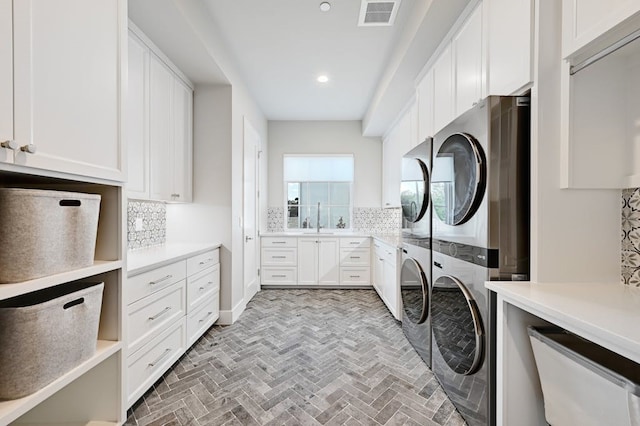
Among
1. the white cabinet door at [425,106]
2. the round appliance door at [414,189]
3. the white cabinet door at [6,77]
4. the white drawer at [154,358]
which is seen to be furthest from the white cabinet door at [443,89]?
the white drawer at [154,358]

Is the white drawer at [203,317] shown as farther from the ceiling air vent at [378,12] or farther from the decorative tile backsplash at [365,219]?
the ceiling air vent at [378,12]

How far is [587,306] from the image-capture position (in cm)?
100

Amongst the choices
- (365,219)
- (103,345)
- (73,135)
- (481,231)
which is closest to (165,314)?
(103,345)

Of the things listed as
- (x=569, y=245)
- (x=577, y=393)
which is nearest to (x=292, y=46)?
(x=569, y=245)

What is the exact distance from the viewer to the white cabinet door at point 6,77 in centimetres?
78

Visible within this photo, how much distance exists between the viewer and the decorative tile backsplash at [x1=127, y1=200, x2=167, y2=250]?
2.57 metres

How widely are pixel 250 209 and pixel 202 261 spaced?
136 centimetres

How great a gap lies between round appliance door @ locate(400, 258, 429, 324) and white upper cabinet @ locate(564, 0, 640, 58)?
1.60 metres

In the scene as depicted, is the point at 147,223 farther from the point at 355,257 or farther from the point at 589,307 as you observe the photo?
the point at 589,307

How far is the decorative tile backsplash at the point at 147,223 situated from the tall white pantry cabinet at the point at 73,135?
57.2 inches

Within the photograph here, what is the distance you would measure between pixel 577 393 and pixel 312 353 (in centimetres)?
190

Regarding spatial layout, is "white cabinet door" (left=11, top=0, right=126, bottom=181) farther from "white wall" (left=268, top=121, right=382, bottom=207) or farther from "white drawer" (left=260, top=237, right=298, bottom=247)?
"white wall" (left=268, top=121, right=382, bottom=207)

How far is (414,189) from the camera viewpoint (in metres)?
2.54

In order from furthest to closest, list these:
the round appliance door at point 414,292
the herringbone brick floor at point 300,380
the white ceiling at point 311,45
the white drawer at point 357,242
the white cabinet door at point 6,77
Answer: the white drawer at point 357,242, the round appliance door at point 414,292, the white ceiling at point 311,45, the herringbone brick floor at point 300,380, the white cabinet door at point 6,77
